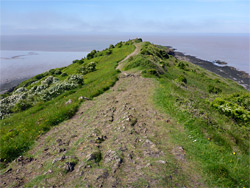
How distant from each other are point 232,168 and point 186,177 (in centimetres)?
253

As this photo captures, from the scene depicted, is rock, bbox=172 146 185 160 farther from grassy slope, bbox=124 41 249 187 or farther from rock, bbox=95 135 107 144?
rock, bbox=95 135 107 144

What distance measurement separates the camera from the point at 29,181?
749cm

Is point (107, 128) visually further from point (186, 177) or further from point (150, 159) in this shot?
point (186, 177)

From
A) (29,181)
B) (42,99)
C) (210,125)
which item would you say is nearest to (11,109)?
(42,99)

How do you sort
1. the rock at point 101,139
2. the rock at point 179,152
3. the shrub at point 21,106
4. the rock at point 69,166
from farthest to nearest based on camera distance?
1. the shrub at point 21,106
2. the rock at point 101,139
3. the rock at point 179,152
4. the rock at point 69,166

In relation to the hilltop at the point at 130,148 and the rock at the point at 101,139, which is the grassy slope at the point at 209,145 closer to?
the hilltop at the point at 130,148

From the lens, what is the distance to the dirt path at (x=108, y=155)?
6.87m

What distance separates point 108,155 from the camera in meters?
8.26

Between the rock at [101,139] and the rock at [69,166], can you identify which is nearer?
the rock at [69,166]

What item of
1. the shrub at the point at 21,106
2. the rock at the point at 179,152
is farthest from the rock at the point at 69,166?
the shrub at the point at 21,106

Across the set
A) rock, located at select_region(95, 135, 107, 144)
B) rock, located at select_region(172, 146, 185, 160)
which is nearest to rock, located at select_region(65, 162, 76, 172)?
rock, located at select_region(95, 135, 107, 144)

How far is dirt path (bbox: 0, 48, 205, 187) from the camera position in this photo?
687 cm

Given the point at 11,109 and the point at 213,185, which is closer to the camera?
the point at 213,185

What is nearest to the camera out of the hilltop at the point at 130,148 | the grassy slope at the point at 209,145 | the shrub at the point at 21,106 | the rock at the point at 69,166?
the hilltop at the point at 130,148
